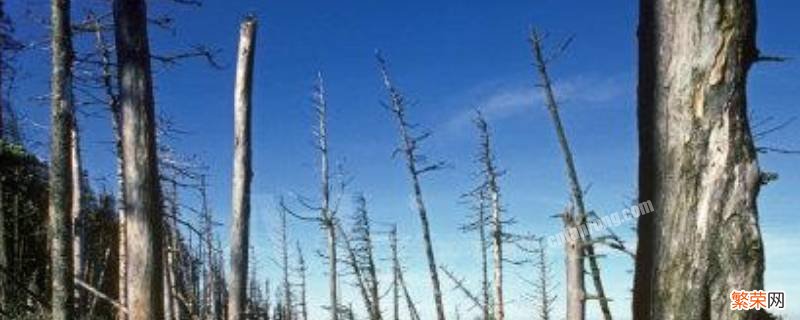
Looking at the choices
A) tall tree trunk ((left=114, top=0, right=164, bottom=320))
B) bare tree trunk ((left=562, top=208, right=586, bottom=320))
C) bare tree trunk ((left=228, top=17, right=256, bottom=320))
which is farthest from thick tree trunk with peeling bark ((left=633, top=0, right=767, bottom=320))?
bare tree trunk ((left=228, top=17, right=256, bottom=320))

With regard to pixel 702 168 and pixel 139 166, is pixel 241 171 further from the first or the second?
pixel 702 168

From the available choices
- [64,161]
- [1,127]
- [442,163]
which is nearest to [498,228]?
[442,163]

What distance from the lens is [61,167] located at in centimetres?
953

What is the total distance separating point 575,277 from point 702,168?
7424 millimetres

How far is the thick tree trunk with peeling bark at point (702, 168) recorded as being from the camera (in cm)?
332

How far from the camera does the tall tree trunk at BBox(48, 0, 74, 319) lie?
9383 mm

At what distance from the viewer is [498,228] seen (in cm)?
3247

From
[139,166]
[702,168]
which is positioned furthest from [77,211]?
[702,168]

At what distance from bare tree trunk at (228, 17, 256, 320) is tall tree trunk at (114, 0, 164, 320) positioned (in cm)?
281

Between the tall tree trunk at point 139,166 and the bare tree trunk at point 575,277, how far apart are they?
491 centimetres

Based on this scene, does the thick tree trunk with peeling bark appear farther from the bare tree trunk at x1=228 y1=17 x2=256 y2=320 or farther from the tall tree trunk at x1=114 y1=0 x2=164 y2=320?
the bare tree trunk at x1=228 y1=17 x2=256 y2=320

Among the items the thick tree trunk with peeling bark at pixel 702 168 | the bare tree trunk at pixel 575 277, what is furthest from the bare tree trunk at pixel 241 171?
the thick tree trunk with peeling bark at pixel 702 168

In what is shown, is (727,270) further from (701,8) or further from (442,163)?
(442,163)

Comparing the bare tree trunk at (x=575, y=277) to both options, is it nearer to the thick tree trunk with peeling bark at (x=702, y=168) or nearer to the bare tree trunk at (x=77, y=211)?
the thick tree trunk with peeling bark at (x=702, y=168)
